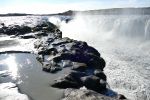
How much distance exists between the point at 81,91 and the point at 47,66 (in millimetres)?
4946

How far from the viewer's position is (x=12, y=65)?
51.2 ft

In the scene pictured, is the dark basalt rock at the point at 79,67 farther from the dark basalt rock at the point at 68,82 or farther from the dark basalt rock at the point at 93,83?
the dark basalt rock at the point at 93,83

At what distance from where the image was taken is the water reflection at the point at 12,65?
13584 millimetres

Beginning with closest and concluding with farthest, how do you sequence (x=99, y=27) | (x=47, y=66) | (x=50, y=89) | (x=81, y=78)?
(x=50, y=89) → (x=81, y=78) → (x=47, y=66) → (x=99, y=27)

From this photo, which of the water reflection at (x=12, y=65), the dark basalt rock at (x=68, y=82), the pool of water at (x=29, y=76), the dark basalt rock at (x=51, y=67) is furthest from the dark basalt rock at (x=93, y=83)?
the water reflection at (x=12, y=65)

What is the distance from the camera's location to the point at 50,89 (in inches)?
440

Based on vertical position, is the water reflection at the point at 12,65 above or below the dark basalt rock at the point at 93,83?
below

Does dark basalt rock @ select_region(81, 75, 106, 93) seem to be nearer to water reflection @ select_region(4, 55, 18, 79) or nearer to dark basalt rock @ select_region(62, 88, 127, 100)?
dark basalt rock @ select_region(62, 88, 127, 100)

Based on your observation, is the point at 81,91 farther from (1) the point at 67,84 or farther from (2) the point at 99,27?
(2) the point at 99,27

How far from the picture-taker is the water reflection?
1358 cm

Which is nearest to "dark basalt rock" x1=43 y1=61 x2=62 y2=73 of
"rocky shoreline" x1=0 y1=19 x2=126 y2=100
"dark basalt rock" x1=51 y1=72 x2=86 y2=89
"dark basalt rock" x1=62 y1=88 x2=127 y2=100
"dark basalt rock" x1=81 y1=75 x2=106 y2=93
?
"rocky shoreline" x1=0 y1=19 x2=126 y2=100

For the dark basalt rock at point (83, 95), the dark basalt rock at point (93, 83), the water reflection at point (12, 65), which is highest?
the dark basalt rock at point (83, 95)

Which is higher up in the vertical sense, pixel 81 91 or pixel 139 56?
pixel 81 91

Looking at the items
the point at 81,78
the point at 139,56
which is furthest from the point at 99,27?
the point at 81,78
